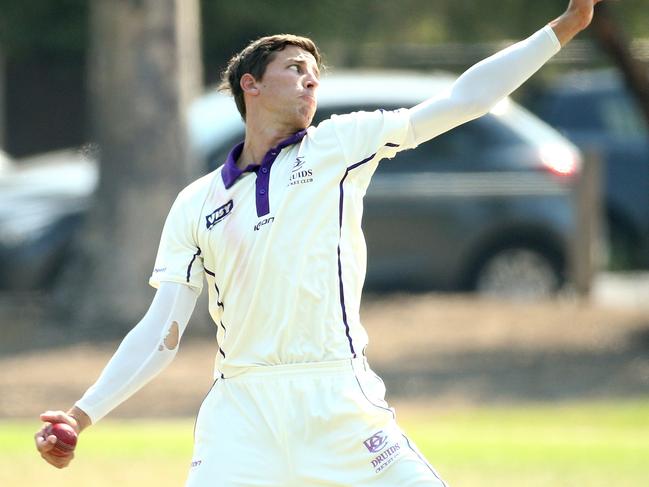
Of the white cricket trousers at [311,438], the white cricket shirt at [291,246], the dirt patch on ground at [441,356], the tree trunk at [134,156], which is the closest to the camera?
the white cricket trousers at [311,438]

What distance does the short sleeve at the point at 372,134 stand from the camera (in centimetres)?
458

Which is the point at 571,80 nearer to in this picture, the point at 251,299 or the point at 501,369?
the point at 501,369

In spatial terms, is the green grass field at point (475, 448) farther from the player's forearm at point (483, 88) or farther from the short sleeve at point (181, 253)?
the player's forearm at point (483, 88)

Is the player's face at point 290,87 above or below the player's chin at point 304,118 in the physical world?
above

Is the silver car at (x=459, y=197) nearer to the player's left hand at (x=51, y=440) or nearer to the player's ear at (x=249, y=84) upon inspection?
the player's ear at (x=249, y=84)

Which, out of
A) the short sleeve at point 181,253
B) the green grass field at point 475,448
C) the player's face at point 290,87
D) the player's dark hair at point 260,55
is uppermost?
the player's dark hair at point 260,55

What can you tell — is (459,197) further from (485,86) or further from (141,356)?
(141,356)

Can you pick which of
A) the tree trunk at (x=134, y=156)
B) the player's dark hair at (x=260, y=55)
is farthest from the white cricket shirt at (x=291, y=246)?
the tree trunk at (x=134, y=156)

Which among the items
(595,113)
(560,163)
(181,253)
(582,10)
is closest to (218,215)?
(181,253)

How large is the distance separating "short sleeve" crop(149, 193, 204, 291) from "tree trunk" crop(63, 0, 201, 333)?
9.09m

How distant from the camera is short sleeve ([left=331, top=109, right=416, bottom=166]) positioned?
15.0ft

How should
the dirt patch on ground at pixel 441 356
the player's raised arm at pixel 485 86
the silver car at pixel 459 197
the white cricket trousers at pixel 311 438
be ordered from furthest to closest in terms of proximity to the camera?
the silver car at pixel 459 197
the dirt patch on ground at pixel 441 356
the player's raised arm at pixel 485 86
the white cricket trousers at pixel 311 438

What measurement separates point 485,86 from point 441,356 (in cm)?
890

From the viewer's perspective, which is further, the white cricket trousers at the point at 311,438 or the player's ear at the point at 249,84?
the player's ear at the point at 249,84
